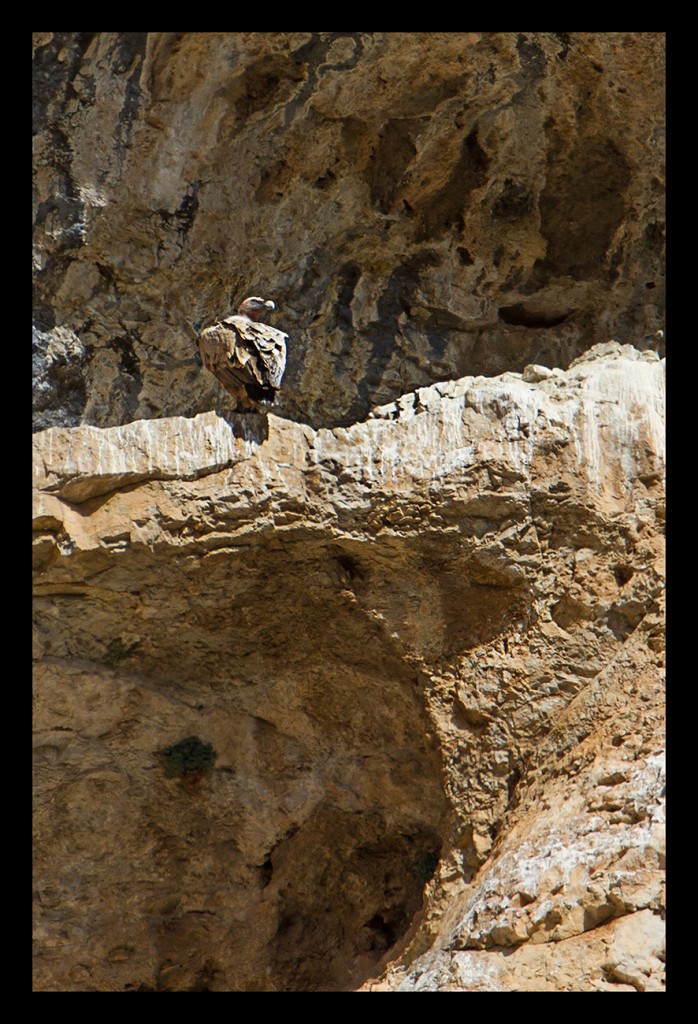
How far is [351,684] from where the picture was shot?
7.94 m

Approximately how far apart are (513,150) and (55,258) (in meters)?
3.12

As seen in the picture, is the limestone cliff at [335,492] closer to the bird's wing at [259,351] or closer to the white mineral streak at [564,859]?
the white mineral streak at [564,859]

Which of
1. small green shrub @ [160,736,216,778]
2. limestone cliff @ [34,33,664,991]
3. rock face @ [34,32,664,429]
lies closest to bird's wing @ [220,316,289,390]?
limestone cliff @ [34,33,664,991]

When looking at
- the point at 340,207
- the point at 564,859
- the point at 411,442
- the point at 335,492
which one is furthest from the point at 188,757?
the point at 340,207

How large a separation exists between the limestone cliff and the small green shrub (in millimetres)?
24

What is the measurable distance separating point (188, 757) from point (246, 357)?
289 centimetres

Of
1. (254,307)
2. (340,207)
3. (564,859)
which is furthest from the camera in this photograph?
(340,207)

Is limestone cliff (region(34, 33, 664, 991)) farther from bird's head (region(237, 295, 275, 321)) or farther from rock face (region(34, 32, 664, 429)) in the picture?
bird's head (region(237, 295, 275, 321))

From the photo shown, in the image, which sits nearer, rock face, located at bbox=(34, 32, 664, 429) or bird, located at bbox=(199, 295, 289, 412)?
bird, located at bbox=(199, 295, 289, 412)

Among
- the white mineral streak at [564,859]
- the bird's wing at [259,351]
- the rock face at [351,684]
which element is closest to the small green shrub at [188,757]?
the rock face at [351,684]

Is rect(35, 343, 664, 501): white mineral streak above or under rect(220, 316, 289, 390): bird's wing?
under

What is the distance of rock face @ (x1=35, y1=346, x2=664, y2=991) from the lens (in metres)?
6.79

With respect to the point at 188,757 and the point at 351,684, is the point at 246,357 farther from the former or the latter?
the point at 188,757

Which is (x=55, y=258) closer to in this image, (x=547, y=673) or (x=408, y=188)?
(x=408, y=188)
